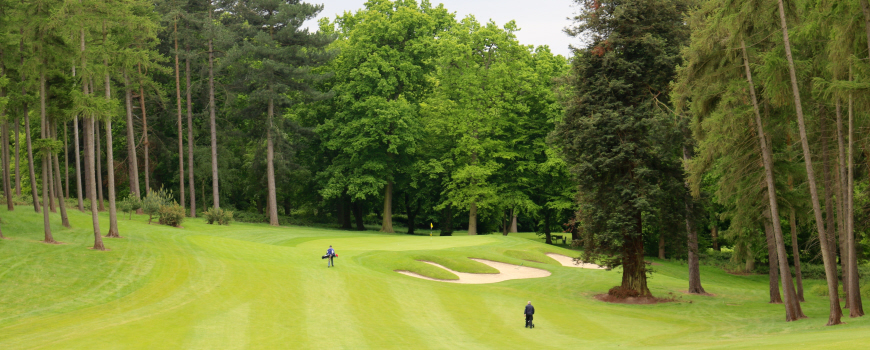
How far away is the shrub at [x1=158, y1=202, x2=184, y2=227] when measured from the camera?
3831cm

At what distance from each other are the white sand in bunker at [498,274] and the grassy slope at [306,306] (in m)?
0.83

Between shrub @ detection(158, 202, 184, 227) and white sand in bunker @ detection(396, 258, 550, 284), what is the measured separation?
17207 mm

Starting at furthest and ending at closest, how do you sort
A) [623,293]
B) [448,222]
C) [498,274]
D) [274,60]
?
[448,222] → [274,60] → [498,274] → [623,293]

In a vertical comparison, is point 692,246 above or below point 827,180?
below

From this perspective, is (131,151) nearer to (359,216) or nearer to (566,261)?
(359,216)

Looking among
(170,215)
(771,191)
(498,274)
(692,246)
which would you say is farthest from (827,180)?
(170,215)

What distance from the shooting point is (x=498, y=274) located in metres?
32.4

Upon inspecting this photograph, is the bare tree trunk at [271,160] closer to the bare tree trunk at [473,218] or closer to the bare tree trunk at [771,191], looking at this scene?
the bare tree trunk at [473,218]

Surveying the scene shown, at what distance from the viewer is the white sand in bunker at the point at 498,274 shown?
99.4ft

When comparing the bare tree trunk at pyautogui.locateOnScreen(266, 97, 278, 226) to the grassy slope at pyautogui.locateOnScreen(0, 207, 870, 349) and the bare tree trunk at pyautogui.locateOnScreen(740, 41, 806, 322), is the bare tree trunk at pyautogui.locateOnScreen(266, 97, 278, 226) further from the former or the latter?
the bare tree trunk at pyautogui.locateOnScreen(740, 41, 806, 322)

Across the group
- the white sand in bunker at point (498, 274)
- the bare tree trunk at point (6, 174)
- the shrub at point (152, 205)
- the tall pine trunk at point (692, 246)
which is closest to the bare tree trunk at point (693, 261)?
the tall pine trunk at point (692, 246)

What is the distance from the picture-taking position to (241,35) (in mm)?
55250

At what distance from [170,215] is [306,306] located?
2160 cm

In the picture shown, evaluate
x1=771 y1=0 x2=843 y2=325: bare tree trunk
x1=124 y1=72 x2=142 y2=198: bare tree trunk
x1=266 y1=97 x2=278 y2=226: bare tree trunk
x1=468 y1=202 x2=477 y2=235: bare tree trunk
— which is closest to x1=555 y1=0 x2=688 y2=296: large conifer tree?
x1=771 y1=0 x2=843 y2=325: bare tree trunk
